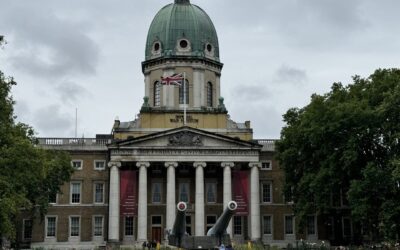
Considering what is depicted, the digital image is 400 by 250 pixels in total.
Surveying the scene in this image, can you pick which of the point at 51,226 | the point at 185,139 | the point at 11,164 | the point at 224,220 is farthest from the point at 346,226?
the point at 224,220

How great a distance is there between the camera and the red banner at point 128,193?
63.6 meters

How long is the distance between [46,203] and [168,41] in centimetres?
2547

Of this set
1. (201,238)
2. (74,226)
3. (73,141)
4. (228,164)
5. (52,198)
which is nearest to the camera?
(201,238)

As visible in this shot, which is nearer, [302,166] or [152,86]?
[302,166]

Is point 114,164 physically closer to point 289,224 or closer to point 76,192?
point 76,192

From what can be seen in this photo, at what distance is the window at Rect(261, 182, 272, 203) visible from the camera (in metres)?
71.8

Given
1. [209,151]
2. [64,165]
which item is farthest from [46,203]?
[209,151]

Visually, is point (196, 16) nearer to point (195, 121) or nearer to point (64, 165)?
point (195, 121)

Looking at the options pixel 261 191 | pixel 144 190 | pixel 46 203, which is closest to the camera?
pixel 46 203

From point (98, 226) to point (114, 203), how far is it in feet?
17.9

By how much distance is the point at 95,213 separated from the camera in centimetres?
6969

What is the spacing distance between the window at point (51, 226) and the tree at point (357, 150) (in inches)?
1031

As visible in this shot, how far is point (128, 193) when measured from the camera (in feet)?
209

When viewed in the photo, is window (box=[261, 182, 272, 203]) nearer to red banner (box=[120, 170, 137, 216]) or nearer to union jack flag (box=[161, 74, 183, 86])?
union jack flag (box=[161, 74, 183, 86])
